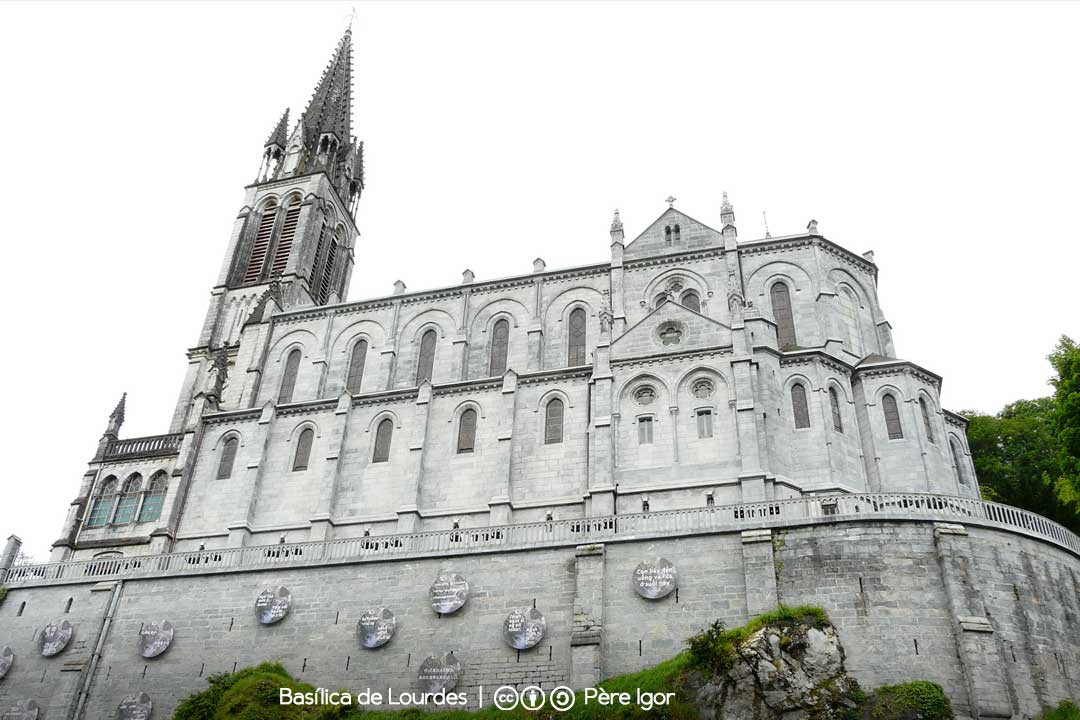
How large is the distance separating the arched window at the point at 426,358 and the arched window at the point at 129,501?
15870 mm

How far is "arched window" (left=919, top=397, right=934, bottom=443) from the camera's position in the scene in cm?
4019

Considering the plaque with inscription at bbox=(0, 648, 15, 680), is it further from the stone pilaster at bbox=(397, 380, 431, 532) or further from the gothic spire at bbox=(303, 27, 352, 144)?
the gothic spire at bbox=(303, 27, 352, 144)

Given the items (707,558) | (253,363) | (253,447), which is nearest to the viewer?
(707,558)

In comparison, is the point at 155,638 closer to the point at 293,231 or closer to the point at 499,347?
the point at 499,347

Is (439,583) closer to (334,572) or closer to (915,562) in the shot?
(334,572)

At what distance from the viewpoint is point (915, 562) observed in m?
→ 29.5

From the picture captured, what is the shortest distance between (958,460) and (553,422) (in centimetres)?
1843

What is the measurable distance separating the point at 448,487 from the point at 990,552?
22561mm

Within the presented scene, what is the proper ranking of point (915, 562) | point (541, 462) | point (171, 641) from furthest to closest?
point (541, 462)
point (171, 641)
point (915, 562)

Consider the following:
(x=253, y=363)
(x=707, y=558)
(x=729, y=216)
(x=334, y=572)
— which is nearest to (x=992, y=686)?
(x=707, y=558)

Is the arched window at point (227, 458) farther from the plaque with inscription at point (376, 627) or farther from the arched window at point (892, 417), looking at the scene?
the arched window at point (892, 417)

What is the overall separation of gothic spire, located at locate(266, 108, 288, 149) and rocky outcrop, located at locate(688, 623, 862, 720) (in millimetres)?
57830

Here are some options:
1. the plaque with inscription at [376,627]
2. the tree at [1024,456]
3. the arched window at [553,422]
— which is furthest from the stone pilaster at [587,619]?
the tree at [1024,456]

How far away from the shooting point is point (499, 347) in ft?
162
